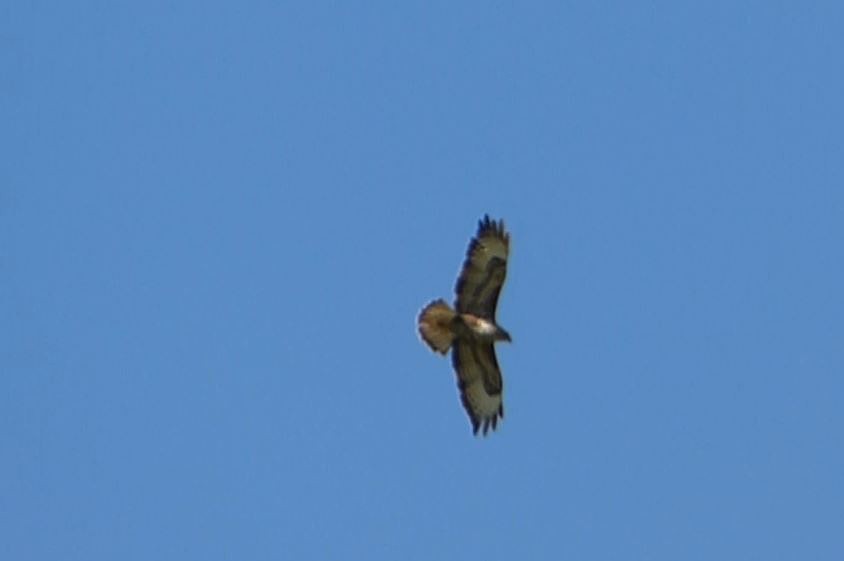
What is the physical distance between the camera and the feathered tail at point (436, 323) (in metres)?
29.4

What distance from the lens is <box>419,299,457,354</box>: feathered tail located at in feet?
96.4

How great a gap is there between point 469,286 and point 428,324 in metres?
0.64

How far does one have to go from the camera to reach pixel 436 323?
29.4m

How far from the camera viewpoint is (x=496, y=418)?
3067 centimetres

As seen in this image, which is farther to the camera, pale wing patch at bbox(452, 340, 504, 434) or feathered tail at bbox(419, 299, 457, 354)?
pale wing patch at bbox(452, 340, 504, 434)

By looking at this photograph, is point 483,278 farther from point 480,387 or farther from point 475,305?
point 480,387

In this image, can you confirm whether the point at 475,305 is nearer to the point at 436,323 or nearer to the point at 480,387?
the point at 436,323

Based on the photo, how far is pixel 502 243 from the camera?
29.6 metres

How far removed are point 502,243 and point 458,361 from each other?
1.53 m

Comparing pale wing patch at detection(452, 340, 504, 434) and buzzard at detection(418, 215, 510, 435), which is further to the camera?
pale wing patch at detection(452, 340, 504, 434)

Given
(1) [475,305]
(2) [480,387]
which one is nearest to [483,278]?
(1) [475,305]

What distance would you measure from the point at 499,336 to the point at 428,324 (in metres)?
0.81

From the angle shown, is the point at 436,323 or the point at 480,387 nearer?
the point at 436,323

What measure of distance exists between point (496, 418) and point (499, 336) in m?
1.58
